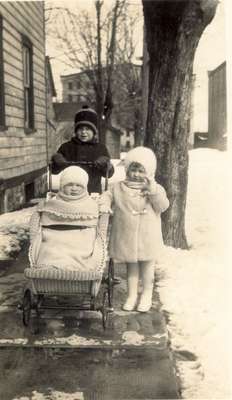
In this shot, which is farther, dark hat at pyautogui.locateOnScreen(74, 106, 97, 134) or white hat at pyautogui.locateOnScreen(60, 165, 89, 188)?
dark hat at pyautogui.locateOnScreen(74, 106, 97, 134)

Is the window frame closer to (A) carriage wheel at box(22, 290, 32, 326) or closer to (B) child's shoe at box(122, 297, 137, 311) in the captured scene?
(B) child's shoe at box(122, 297, 137, 311)

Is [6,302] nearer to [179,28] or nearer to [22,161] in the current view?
[179,28]

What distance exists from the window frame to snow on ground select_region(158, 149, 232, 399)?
5400 millimetres

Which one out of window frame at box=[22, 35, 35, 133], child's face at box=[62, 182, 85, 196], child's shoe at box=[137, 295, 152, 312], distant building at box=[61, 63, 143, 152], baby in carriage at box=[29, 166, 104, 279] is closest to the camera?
baby in carriage at box=[29, 166, 104, 279]

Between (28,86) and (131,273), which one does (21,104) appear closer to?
(28,86)

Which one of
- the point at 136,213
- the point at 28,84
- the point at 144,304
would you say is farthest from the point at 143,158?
the point at 28,84

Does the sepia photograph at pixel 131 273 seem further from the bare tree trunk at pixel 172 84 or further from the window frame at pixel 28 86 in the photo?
the window frame at pixel 28 86

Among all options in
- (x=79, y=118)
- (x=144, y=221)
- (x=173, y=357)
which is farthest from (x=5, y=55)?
(x=173, y=357)

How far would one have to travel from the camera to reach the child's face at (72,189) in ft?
12.9

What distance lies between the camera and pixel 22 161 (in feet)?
35.4

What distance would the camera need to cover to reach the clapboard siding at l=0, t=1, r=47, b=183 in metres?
9.34

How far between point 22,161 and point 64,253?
7271 mm

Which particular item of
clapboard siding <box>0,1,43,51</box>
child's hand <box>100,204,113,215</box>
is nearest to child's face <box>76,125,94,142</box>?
child's hand <box>100,204,113,215</box>

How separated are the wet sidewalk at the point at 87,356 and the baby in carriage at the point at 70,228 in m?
0.52
